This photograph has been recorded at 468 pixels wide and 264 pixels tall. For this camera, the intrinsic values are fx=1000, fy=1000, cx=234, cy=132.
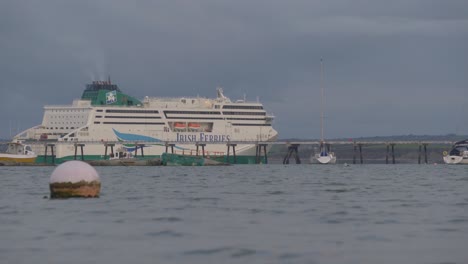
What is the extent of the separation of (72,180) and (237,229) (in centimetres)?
1329

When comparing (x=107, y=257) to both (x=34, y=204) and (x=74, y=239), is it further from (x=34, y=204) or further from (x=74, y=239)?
(x=34, y=204)

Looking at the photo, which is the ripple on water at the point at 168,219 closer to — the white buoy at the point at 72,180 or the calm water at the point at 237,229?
the calm water at the point at 237,229

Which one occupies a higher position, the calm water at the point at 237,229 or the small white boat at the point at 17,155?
the small white boat at the point at 17,155

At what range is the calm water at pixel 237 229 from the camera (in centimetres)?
2377

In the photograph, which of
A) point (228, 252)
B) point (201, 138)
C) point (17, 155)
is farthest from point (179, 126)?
point (228, 252)

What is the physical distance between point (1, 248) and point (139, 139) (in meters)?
125

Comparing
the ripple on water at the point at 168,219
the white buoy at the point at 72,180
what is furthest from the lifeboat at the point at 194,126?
the ripple on water at the point at 168,219

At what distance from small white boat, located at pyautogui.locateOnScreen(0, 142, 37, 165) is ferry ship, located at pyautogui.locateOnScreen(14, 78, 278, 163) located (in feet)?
23.4

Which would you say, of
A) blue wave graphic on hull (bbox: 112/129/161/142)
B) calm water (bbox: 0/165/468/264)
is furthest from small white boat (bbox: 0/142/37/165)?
calm water (bbox: 0/165/468/264)

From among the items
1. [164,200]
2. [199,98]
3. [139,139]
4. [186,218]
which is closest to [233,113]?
[199,98]

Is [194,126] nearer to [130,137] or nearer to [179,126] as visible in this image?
[179,126]

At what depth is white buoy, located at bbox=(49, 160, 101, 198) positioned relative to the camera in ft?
132

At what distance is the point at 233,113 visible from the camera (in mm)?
156500

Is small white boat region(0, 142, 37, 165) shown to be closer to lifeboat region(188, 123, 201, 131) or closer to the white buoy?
lifeboat region(188, 123, 201, 131)
